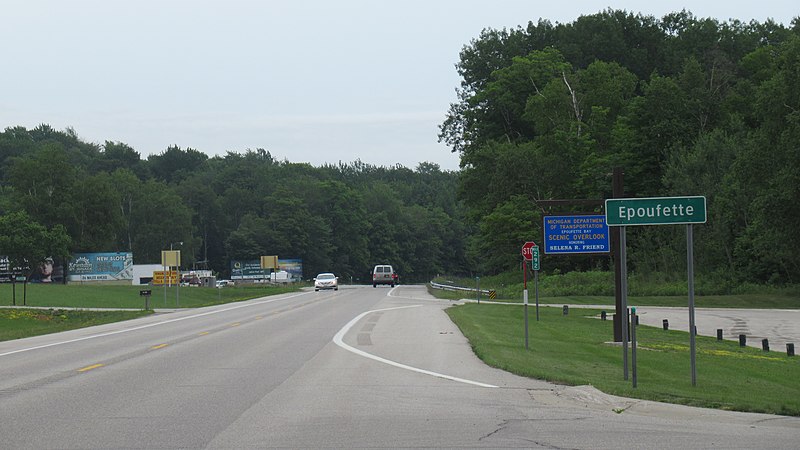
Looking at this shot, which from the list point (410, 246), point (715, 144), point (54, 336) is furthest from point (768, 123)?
point (410, 246)

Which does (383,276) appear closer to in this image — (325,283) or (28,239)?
(325,283)

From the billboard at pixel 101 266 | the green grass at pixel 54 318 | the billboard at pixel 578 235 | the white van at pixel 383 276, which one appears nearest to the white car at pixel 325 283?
the white van at pixel 383 276

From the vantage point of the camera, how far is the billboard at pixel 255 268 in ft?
494

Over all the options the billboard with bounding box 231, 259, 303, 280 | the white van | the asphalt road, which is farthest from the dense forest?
the asphalt road

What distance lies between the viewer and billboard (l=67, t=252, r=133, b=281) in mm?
112062

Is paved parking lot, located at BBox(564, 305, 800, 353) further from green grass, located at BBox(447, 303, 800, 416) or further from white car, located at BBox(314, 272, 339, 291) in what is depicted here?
white car, located at BBox(314, 272, 339, 291)

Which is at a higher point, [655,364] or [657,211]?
[657,211]

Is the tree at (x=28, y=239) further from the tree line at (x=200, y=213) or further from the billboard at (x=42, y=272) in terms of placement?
the billboard at (x=42, y=272)

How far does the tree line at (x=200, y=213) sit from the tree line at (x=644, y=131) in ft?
158

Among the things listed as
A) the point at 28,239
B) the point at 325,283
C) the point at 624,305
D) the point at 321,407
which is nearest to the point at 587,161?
the point at 325,283

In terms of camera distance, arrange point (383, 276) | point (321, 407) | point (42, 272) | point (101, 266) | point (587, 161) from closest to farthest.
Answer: point (321, 407)
point (587, 161)
point (383, 276)
point (101, 266)
point (42, 272)

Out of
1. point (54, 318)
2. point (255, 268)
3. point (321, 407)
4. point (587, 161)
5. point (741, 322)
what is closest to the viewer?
point (321, 407)

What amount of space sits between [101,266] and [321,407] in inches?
4176

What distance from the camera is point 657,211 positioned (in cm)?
1428
